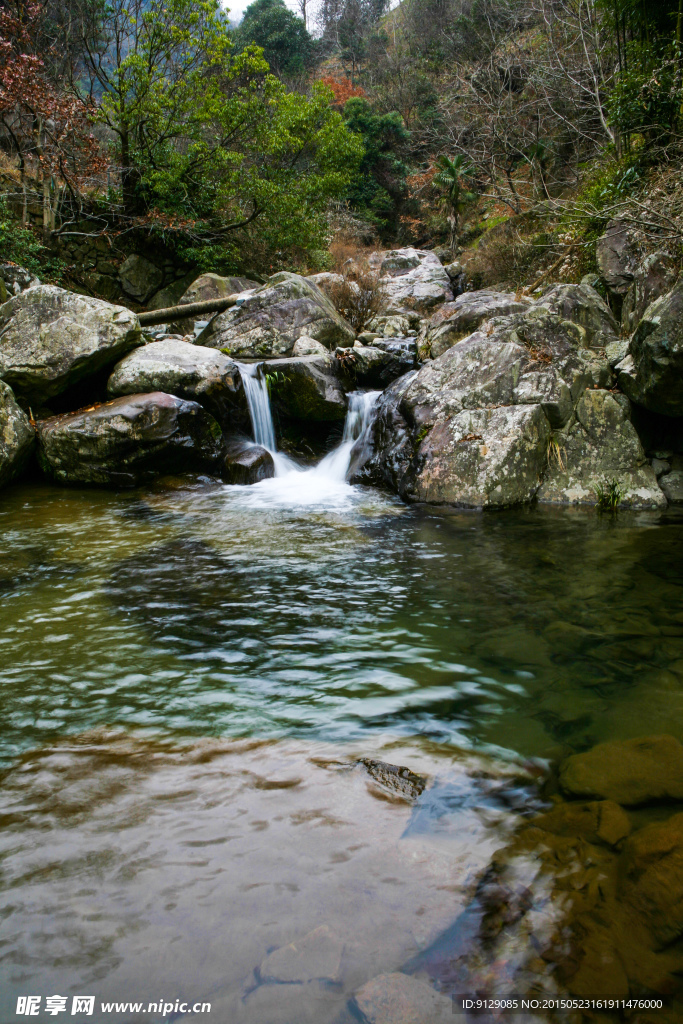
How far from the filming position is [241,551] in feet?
16.5

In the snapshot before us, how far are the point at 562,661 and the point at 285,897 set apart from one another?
1.93 m

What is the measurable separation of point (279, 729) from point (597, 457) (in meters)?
5.49

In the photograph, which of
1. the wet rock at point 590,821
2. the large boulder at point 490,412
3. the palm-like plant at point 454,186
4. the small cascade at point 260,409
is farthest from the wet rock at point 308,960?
the palm-like plant at point 454,186

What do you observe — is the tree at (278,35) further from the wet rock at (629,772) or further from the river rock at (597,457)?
the wet rock at (629,772)

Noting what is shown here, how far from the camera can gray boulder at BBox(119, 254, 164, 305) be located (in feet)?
56.7

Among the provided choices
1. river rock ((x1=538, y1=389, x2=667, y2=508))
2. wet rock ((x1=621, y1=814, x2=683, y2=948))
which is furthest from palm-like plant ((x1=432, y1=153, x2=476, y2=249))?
wet rock ((x1=621, y1=814, x2=683, y2=948))

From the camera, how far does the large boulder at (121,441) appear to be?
7.25 m

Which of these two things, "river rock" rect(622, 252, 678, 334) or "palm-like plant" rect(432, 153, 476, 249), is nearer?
"river rock" rect(622, 252, 678, 334)

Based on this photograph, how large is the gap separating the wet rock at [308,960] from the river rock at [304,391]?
8.25 metres

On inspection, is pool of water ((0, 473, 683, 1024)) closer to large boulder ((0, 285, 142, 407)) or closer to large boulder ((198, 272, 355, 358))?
large boulder ((0, 285, 142, 407))

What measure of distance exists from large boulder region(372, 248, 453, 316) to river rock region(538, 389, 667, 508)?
1039 centimetres

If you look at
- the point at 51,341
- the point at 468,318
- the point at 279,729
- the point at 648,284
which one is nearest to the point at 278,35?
the point at 468,318

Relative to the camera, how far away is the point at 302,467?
892cm

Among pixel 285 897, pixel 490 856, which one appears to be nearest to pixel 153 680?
pixel 285 897
